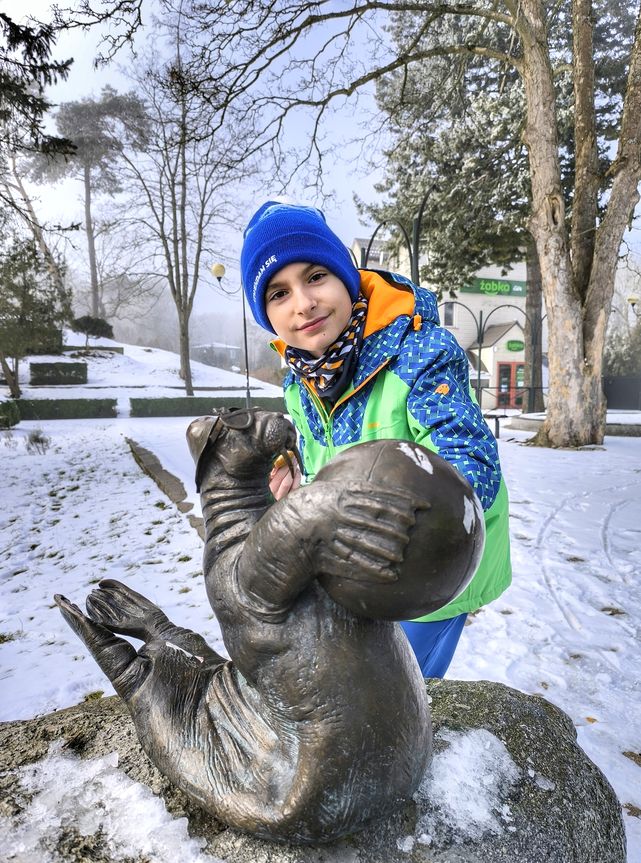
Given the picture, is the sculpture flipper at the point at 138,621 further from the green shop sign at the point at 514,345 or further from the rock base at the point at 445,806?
the green shop sign at the point at 514,345

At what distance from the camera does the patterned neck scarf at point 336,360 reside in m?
1.41

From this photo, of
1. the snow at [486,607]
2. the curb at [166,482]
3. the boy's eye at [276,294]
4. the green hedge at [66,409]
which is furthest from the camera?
the green hedge at [66,409]

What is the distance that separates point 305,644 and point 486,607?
274 centimetres

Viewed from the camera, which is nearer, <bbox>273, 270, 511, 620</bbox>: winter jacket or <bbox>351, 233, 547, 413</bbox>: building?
<bbox>273, 270, 511, 620</bbox>: winter jacket

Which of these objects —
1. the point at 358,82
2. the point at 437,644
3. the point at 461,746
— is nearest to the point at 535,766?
the point at 461,746

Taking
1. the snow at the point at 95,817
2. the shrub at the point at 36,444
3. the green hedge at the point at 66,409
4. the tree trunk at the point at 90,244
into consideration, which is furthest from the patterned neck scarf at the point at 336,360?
the tree trunk at the point at 90,244

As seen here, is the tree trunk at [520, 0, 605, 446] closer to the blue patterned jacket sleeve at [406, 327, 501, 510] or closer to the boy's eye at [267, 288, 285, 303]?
the blue patterned jacket sleeve at [406, 327, 501, 510]

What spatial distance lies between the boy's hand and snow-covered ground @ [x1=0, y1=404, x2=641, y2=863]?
2.36 feet

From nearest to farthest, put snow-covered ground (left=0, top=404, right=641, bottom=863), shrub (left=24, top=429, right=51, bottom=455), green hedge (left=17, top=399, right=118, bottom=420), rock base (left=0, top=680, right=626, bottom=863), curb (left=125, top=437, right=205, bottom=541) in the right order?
rock base (left=0, top=680, right=626, bottom=863) → snow-covered ground (left=0, top=404, right=641, bottom=863) → curb (left=125, top=437, right=205, bottom=541) → shrub (left=24, top=429, right=51, bottom=455) → green hedge (left=17, top=399, right=118, bottom=420)

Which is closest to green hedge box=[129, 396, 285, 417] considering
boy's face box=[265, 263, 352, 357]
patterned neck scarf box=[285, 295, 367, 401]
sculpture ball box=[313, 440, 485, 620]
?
patterned neck scarf box=[285, 295, 367, 401]

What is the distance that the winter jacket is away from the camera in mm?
1181

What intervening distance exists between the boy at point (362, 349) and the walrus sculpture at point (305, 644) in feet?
0.94

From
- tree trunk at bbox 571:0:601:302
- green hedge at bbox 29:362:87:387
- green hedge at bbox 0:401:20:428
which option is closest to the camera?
tree trunk at bbox 571:0:601:302

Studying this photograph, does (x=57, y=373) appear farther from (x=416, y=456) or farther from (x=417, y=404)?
(x=416, y=456)
